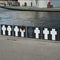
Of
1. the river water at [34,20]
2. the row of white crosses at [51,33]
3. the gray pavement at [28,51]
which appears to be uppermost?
the row of white crosses at [51,33]

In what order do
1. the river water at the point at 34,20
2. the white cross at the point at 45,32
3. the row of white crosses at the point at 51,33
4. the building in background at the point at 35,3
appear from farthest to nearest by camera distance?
the building in background at the point at 35,3 → the river water at the point at 34,20 → the white cross at the point at 45,32 → the row of white crosses at the point at 51,33

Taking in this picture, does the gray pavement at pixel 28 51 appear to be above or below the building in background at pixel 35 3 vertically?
below

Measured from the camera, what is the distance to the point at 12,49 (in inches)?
354

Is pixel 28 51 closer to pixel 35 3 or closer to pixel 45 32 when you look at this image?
pixel 45 32

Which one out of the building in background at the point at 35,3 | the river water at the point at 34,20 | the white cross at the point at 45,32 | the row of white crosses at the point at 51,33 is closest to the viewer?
the row of white crosses at the point at 51,33

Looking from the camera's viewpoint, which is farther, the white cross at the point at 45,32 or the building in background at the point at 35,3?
the building in background at the point at 35,3

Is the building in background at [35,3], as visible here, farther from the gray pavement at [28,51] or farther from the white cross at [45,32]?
the gray pavement at [28,51]

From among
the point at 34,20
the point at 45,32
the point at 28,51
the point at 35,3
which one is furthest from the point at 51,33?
the point at 35,3

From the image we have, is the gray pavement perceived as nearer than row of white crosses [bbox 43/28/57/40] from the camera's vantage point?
Yes

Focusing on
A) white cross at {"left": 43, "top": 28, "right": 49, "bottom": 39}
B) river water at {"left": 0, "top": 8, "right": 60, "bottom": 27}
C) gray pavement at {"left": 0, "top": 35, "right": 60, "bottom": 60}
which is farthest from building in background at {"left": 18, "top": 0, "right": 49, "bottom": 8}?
gray pavement at {"left": 0, "top": 35, "right": 60, "bottom": 60}

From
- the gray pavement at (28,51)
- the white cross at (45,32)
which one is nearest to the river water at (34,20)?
the white cross at (45,32)

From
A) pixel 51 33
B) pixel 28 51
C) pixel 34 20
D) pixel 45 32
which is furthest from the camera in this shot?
pixel 34 20

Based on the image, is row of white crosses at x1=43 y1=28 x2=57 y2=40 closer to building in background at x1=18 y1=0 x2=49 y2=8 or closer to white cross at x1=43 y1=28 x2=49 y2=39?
white cross at x1=43 y1=28 x2=49 y2=39

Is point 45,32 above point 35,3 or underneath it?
underneath
